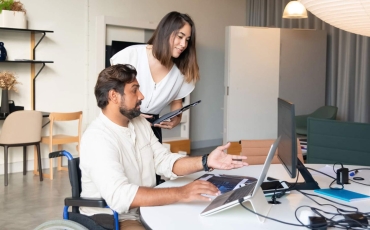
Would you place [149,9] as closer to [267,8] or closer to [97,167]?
[267,8]

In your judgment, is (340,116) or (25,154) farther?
(340,116)

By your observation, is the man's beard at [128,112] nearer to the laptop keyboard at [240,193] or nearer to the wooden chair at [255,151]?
the laptop keyboard at [240,193]

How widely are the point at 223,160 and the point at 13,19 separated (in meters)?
4.40

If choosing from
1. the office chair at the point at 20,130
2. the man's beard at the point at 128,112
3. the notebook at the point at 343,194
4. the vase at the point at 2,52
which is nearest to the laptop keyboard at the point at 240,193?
the notebook at the point at 343,194

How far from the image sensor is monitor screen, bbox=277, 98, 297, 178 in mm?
1843

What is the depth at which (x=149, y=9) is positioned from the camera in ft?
24.2

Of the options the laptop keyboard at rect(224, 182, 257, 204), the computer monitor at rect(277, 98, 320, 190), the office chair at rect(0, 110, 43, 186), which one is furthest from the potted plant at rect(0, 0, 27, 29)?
the laptop keyboard at rect(224, 182, 257, 204)

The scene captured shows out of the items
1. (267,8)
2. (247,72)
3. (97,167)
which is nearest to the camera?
(97,167)

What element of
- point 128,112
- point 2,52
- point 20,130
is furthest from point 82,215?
point 2,52

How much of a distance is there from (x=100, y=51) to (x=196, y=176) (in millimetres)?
4671

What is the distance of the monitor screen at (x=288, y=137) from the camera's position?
1843mm

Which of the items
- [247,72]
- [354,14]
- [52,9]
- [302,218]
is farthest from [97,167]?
[247,72]

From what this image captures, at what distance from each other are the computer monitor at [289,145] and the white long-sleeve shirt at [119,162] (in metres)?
0.52

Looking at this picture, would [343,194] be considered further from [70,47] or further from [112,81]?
[70,47]
